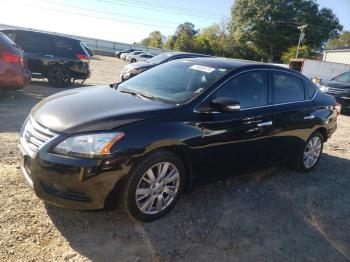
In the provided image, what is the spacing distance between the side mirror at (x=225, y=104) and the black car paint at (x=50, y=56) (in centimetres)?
879

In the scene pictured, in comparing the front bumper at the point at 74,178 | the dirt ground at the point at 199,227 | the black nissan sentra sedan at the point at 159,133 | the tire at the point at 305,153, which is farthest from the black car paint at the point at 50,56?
the front bumper at the point at 74,178

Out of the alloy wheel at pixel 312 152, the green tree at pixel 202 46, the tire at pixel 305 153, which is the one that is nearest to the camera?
the tire at pixel 305 153

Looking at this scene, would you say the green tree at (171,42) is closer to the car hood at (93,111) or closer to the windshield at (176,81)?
the windshield at (176,81)

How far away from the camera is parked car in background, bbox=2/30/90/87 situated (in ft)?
36.4

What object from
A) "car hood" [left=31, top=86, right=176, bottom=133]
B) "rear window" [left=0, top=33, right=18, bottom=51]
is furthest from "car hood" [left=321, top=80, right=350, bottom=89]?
"car hood" [left=31, top=86, right=176, bottom=133]

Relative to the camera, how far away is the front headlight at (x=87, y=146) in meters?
3.07

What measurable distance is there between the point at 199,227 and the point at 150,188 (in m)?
0.66

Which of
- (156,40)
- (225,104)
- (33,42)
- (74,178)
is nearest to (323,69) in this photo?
(33,42)

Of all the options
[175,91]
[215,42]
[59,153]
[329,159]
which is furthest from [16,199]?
[215,42]

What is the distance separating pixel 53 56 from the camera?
11336 mm

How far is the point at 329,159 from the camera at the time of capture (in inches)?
261

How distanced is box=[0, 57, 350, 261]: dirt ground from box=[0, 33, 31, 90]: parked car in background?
3358 millimetres

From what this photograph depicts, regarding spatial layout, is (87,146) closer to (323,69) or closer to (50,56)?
(50,56)

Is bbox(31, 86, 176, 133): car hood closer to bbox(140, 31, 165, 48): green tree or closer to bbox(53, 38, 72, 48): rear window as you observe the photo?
bbox(53, 38, 72, 48): rear window
